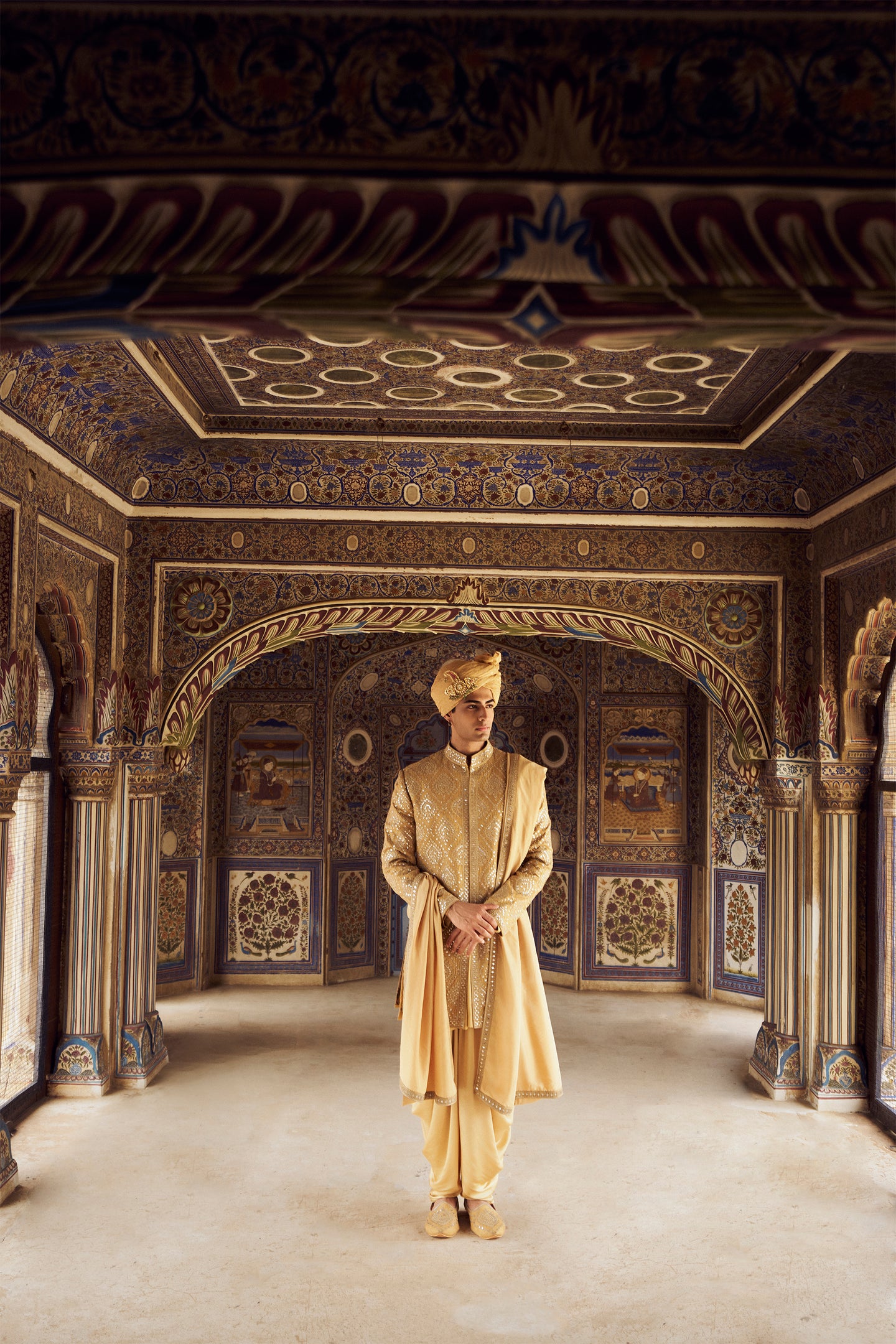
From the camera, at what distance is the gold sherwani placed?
4.21 metres

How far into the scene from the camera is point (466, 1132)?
4285 millimetres

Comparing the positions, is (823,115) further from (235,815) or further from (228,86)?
(235,815)

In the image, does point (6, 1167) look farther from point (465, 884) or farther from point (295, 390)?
point (295, 390)

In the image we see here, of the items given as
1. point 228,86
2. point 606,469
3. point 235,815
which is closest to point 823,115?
point 228,86

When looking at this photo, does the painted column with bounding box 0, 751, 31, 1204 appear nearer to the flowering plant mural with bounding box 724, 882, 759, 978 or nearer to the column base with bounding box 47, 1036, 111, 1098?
the column base with bounding box 47, 1036, 111, 1098

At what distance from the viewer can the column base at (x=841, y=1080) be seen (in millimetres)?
6027

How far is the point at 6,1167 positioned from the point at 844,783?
4.52 metres

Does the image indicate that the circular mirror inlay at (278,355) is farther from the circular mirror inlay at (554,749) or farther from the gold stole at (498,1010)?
the circular mirror inlay at (554,749)

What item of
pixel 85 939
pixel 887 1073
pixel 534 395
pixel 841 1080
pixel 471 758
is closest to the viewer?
pixel 471 758

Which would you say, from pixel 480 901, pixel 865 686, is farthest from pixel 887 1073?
pixel 480 901

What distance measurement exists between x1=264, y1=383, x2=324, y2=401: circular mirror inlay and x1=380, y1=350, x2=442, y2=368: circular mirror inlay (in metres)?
0.59

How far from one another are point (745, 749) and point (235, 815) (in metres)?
4.45

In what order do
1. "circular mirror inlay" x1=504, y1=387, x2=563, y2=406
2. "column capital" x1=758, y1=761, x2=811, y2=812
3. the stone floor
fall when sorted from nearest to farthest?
the stone floor
"circular mirror inlay" x1=504, y1=387, x2=563, y2=406
"column capital" x1=758, y1=761, x2=811, y2=812

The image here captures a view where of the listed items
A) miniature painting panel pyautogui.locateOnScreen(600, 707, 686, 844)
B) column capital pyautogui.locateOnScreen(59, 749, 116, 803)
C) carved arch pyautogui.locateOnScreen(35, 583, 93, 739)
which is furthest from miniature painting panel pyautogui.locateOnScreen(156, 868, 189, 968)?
miniature painting panel pyautogui.locateOnScreen(600, 707, 686, 844)
